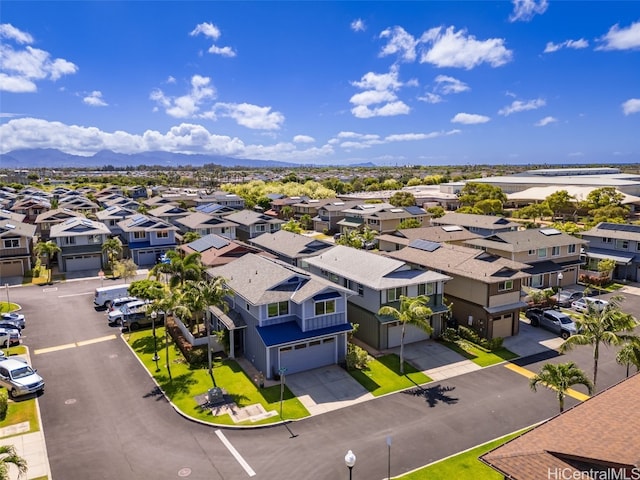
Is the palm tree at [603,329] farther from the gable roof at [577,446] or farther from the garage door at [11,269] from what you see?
the garage door at [11,269]

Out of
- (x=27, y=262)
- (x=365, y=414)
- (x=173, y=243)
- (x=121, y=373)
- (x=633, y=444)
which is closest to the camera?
(x=633, y=444)

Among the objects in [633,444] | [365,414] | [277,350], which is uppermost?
[633,444]

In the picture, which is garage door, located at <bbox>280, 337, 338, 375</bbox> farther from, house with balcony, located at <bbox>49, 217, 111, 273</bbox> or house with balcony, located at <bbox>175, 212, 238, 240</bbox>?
house with balcony, located at <bbox>175, 212, 238, 240</bbox>

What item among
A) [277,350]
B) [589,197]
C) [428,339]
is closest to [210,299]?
[277,350]

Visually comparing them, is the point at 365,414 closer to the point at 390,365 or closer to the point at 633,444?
the point at 390,365

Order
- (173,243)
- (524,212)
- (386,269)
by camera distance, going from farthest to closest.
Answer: (524,212)
(173,243)
(386,269)

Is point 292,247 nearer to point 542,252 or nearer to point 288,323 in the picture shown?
point 288,323
